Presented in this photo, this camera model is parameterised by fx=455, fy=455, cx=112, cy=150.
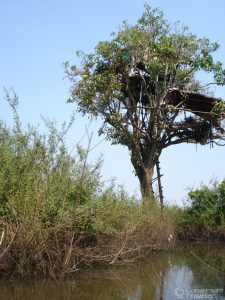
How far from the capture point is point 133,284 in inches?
378

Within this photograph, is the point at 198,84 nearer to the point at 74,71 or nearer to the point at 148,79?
the point at 148,79

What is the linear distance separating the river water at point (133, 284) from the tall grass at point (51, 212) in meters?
0.35

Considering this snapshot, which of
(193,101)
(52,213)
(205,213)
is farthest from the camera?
(193,101)

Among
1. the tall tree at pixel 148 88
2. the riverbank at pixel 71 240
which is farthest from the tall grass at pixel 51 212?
the tall tree at pixel 148 88

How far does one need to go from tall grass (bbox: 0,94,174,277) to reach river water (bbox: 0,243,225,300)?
1.15 feet

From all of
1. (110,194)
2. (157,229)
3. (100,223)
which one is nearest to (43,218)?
(100,223)

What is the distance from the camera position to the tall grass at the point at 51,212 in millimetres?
8891

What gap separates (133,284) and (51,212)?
2.32 metres

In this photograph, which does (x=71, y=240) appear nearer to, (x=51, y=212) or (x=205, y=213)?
(x=51, y=212)

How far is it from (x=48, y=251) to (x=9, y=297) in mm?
1466

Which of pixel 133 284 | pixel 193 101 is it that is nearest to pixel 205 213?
pixel 193 101

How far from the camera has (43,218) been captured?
30.2ft

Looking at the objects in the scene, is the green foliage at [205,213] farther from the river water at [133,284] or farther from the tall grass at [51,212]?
the tall grass at [51,212]

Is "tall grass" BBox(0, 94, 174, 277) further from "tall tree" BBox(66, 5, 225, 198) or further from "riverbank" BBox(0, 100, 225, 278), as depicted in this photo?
"tall tree" BBox(66, 5, 225, 198)
